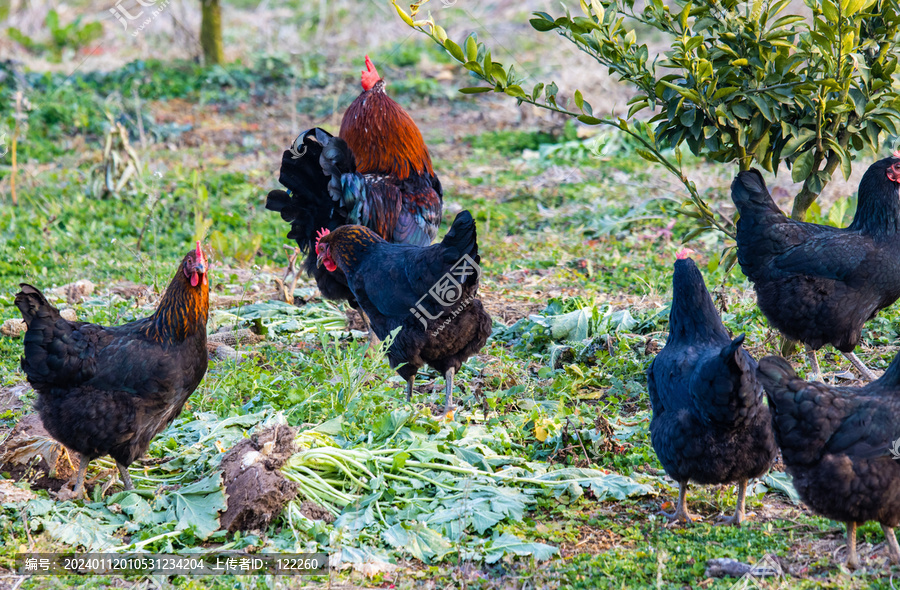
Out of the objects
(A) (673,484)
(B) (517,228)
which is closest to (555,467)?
(A) (673,484)

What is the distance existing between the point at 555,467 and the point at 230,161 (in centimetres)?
816

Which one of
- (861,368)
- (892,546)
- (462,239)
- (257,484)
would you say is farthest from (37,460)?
(861,368)

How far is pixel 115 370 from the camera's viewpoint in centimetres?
429

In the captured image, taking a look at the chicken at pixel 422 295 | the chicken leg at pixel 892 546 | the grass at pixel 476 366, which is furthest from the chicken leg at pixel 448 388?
the chicken leg at pixel 892 546

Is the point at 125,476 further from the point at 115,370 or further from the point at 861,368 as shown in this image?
the point at 861,368

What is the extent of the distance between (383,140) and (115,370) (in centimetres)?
315

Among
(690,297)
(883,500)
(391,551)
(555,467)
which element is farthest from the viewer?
(555,467)

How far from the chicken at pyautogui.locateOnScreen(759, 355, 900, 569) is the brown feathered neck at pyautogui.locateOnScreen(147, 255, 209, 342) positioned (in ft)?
9.68

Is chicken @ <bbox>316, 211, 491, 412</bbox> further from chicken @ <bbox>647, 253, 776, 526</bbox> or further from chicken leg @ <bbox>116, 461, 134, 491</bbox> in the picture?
chicken leg @ <bbox>116, 461, 134, 491</bbox>

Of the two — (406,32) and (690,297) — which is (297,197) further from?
(406,32)

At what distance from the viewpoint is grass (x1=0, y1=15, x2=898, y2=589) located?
383 cm

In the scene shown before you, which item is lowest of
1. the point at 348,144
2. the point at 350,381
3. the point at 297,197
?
the point at 350,381

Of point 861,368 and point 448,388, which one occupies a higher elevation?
point 861,368

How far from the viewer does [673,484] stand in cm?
450
